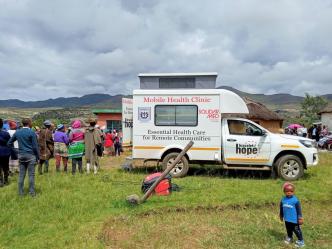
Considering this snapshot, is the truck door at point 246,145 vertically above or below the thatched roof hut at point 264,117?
below

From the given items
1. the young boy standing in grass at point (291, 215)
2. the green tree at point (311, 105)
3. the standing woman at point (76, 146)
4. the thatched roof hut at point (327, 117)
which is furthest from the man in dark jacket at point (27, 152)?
the green tree at point (311, 105)

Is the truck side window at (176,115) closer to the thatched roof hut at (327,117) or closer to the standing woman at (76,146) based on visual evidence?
the standing woman at (76,146)

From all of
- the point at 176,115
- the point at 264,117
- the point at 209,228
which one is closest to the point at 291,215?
the point at 209,228

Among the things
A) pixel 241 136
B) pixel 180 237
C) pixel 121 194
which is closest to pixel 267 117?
pixel 241 136

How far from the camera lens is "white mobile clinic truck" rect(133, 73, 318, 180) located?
11172mm

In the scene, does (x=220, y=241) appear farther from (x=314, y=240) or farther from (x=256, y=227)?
(x=314, y=240)

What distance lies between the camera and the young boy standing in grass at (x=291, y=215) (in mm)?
5719

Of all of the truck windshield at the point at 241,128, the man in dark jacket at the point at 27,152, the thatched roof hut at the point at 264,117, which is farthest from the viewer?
the thatched roof hut at the point at 264,117

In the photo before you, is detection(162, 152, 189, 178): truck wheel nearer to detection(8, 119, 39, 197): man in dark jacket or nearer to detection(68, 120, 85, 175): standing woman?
detection(68, 120, 85, 175): standing woman

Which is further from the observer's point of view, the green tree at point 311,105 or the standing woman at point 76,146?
the green tree at point 311,105

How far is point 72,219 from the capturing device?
7.02 m

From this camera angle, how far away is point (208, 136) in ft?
37.5

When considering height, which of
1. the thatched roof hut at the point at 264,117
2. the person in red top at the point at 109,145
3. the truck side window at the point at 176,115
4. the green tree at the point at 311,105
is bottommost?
the person in red top at the point at 109,145

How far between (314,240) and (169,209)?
293 centimetres
